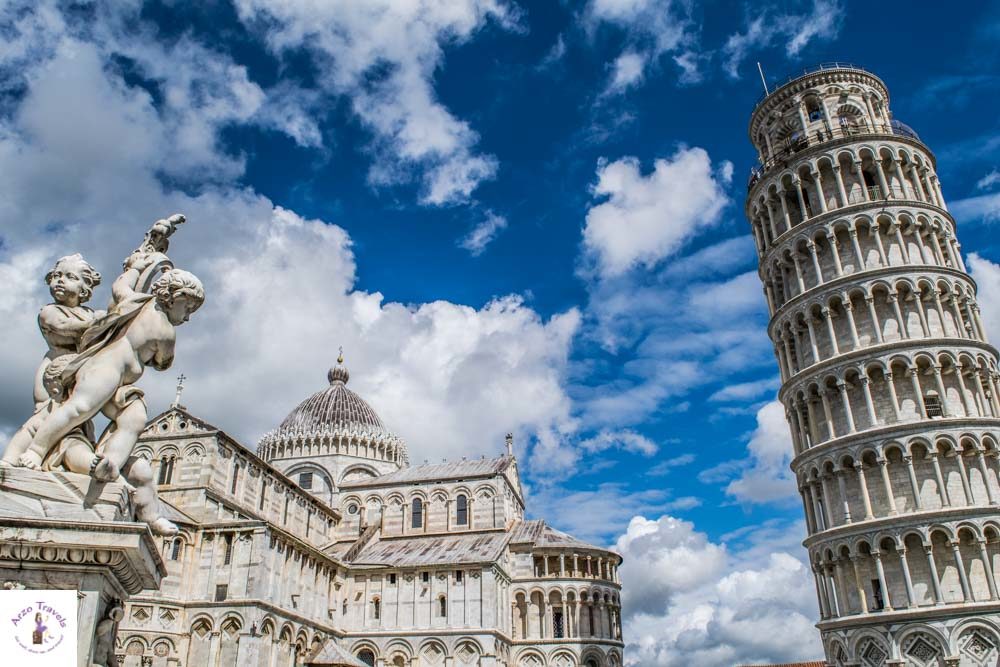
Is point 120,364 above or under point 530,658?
above

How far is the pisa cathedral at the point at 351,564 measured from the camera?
30719 millimetres

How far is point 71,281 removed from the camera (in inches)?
212

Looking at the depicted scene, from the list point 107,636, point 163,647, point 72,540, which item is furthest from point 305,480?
point 72,540

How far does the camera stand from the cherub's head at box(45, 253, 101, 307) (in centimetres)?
536

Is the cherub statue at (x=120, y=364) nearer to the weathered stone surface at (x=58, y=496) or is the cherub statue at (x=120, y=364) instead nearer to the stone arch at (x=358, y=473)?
the weathered stone surface at (x=58, y=496)

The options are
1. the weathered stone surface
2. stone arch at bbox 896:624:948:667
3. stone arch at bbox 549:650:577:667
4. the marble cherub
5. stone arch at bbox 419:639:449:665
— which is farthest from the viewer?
stone arch at bbox 549:650:577:667

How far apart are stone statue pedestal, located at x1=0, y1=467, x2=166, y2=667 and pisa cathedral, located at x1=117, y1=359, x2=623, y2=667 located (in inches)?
1070

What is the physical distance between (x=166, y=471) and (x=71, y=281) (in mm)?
33089

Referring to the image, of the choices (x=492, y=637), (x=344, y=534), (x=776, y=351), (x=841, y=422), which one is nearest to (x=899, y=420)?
(x=841, y=422)

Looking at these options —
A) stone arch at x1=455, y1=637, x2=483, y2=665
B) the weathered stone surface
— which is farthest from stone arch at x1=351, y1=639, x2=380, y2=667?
the weathered stone surface

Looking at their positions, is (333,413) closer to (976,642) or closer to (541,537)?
(541,537)

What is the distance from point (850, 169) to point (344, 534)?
36.7 meters

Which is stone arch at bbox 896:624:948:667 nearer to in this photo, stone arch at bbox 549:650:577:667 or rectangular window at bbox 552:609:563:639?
stone arch at bbox 549:650:577:667

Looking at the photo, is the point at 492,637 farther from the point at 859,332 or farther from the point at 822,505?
the point at 859,332
